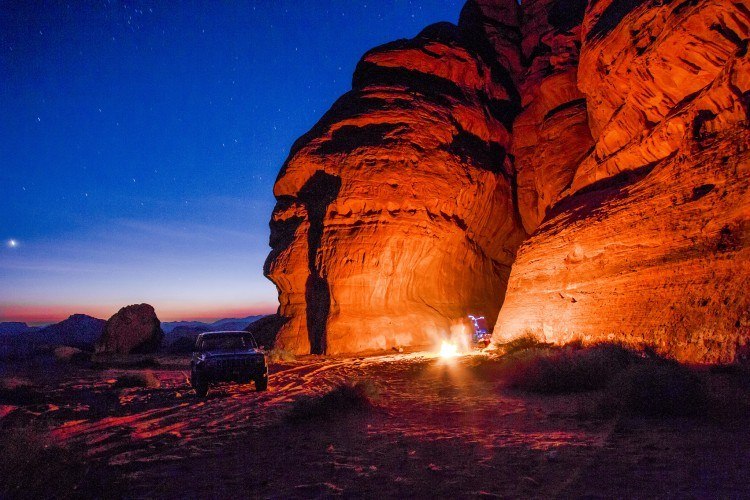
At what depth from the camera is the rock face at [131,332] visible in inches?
1174

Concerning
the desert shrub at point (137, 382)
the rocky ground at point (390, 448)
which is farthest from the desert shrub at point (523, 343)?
the desert shrub at point (137, 382)

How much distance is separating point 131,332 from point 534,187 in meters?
30.9

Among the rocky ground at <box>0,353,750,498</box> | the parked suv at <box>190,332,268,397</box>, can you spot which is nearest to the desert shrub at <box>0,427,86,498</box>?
the rocky ground at <box>0,353,750,498</box>

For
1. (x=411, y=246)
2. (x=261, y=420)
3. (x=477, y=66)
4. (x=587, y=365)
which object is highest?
(x=477, y=66)

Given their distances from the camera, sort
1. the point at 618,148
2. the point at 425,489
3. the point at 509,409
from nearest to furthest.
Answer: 1. the point at 425,489
2. the point at 509,409
3. the point at 618,148

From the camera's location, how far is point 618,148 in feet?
53.0

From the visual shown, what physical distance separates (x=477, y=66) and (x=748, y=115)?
20.1 metres

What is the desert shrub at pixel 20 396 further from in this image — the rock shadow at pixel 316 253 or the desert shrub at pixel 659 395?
the rock shadow at pixel 316 253

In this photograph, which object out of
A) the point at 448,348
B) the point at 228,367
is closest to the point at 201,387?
the point at 228,367

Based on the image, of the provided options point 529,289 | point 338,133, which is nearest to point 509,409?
point 529,289

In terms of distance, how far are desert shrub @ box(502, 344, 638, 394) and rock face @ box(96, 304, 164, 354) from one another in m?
30.1

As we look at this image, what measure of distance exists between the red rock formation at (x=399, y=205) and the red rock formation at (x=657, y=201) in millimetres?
7555

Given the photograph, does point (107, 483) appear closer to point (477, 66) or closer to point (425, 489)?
point (425, 489)

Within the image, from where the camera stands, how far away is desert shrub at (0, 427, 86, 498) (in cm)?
388
